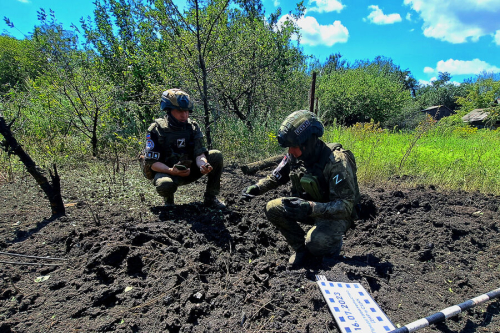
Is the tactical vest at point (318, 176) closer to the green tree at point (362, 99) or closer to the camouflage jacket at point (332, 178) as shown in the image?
the camouflage jacket at point (332, 178)

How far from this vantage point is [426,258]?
7.98 ft

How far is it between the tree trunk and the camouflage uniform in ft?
3.29

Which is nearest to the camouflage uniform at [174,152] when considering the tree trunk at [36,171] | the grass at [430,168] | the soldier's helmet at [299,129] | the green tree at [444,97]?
the tree trunk at [36,171]

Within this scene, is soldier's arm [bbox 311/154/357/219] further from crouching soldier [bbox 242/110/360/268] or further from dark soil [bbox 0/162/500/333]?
dark soil [bbox 0/162/500/333]

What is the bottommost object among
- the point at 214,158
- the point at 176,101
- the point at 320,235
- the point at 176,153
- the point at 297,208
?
the point at 320,235

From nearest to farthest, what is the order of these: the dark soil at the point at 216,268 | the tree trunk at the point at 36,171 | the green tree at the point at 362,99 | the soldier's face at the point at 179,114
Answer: the dark soil at the point at 216,268, the tree trunk at the point at 36,171, the soldier's face at the point at 179,114, the green tree at the point at 362,99

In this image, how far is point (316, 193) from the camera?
7.61 feet

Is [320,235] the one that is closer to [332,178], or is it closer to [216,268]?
[332,178]

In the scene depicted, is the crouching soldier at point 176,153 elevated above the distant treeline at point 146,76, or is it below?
below

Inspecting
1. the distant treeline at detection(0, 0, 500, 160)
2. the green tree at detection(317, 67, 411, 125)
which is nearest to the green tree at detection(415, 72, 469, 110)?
the green tree at detection(317, 67, 411, 125)

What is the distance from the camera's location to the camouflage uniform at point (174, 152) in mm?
3291

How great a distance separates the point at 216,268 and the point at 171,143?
1888mm

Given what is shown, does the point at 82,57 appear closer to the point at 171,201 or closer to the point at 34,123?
the point at 34,123

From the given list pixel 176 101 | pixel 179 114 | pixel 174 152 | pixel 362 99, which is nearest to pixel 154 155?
pixel 174 152
